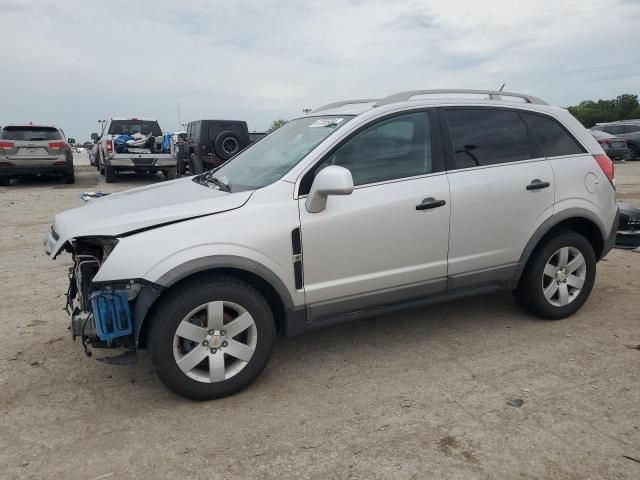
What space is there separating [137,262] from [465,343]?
2435 millimetres

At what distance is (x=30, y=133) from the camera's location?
13844 millimetres

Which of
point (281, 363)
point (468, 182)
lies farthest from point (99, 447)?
point (468, 182)

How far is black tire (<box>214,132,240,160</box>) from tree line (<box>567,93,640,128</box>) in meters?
40.8

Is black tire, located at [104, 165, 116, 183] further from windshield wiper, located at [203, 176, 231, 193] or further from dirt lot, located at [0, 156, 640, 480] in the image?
windshield wiper, located at [203, 176, 231, 193]

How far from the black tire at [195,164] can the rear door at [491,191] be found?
33.1ft

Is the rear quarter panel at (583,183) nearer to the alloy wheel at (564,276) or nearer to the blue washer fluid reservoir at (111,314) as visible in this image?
the alloy wheel at (564,276)

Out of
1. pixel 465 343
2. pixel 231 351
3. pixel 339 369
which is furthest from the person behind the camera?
pixel 465 343

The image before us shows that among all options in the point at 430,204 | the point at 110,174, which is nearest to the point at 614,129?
the point at 110,174

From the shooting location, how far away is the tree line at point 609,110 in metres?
47.4

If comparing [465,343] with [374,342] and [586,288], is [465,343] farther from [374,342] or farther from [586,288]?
[586,288]

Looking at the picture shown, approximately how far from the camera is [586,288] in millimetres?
4461

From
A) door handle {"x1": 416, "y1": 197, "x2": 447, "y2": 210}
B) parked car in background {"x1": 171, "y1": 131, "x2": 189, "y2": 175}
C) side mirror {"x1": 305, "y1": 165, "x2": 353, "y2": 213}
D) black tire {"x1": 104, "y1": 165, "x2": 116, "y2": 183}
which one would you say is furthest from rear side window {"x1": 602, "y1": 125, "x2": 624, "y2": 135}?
side mirror {"x1": 305, "y1": 165, "x2": 353, "y2": 213}

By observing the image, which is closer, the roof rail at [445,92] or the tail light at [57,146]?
the roof rail at [445,92]

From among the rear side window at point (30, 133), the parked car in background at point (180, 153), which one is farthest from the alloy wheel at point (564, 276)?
the rear side window at point (30, 133)
